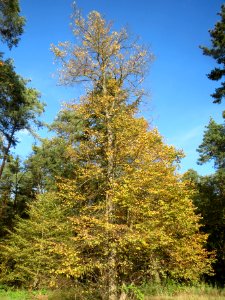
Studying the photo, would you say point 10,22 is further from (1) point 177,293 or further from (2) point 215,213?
(2) point 215,213

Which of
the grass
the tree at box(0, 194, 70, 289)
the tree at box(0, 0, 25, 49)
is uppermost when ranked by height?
the tree at box(0, 0, 25, 49)

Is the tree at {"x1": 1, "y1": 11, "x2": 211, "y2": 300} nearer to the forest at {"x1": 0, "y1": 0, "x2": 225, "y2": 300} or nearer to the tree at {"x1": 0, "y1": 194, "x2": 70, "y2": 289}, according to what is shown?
the forest at {"x1": 0, "y1": 0, "x2": 225, "y2": 300}

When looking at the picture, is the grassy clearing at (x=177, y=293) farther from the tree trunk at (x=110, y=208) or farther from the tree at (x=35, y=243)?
the tree at (x=35, y=243)

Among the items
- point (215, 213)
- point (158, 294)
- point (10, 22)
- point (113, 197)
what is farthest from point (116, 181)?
point (215, 213)

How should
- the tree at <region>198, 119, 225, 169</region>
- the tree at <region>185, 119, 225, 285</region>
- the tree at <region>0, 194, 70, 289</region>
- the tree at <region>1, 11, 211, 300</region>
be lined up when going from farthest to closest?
the tree at <region>198, 119, 225, 169</region>, the tree at <region>185, 119, 225, 285</region>, the tree at <region>0, 194, 70, 289</region>, the tree at <region>1, 11, 211, 300</region>

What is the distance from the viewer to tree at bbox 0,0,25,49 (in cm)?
1390

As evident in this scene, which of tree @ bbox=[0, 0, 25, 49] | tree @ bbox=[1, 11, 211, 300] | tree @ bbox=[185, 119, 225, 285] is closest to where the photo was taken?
tree @ bbox=[1, 11, 211, 300]

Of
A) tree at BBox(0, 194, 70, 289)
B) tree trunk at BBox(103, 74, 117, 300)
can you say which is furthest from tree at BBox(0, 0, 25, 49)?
tree at BBox(0, 194, 70, 289)

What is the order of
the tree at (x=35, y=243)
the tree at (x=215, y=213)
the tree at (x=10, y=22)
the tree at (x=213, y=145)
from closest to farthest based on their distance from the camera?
1. the tree at (x=10, y=22)
2. the tree at (x=35, y=243)
3. the tree at (x=215, y=213)
4. the tree at (x=213, y=145)

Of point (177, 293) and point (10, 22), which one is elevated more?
point (10, 22)

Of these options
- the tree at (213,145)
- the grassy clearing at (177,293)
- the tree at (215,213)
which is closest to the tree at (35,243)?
the grassy clearing at (177,293)

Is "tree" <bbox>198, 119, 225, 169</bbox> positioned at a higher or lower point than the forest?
higher

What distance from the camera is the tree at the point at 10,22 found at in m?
13.9

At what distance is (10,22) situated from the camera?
561 inches
